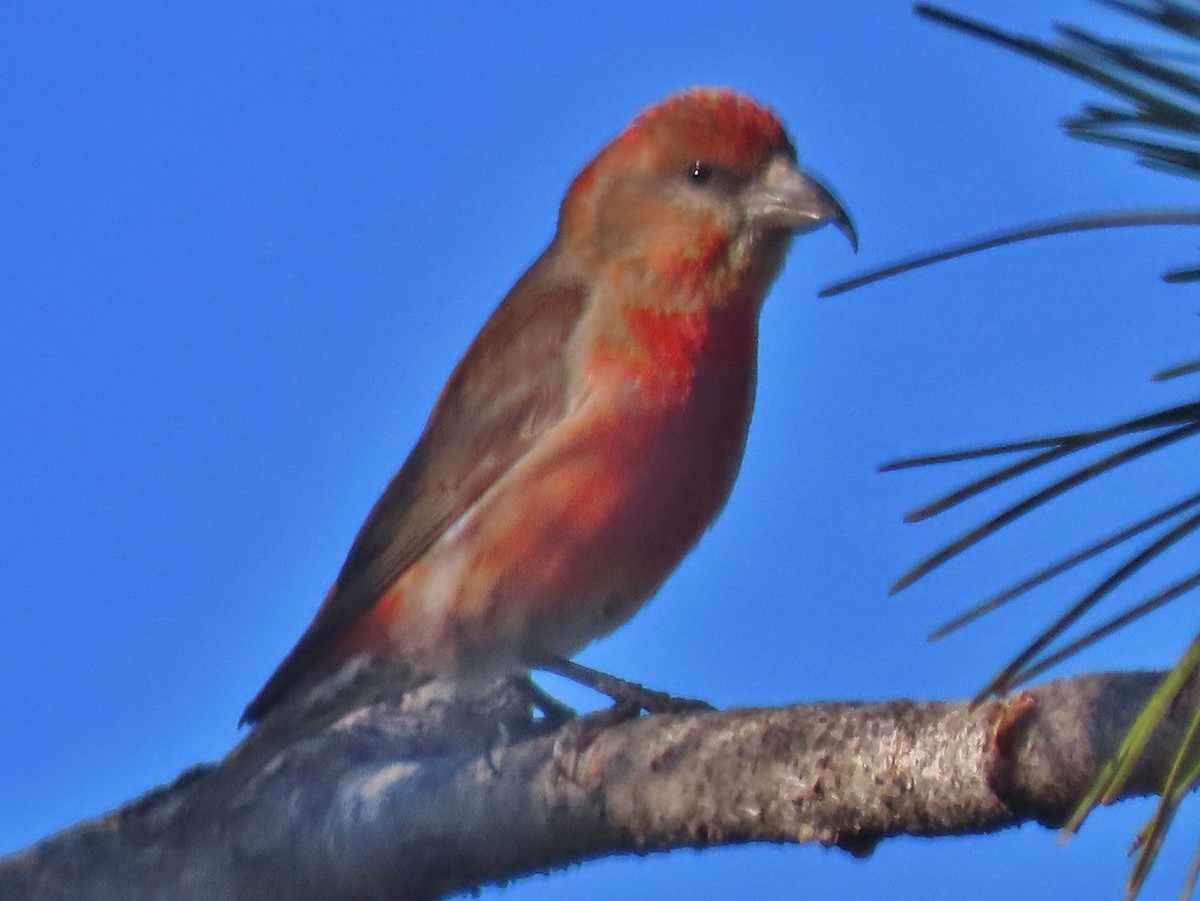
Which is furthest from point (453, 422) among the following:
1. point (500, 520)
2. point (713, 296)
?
point (713, 296)

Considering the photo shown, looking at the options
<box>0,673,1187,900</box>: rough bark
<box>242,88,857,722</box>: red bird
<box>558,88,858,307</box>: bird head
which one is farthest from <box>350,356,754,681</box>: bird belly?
<box>0,673,1187,900</box>: rough bark

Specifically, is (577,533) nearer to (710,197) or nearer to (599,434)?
(599,434)

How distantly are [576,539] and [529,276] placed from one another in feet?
3.33

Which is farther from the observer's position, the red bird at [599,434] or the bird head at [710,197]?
the bird head at [710,197]

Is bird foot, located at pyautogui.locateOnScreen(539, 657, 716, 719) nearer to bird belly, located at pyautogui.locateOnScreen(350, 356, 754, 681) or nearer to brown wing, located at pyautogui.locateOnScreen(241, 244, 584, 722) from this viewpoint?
bird belly, located at pyautogui.locateOnScreen(350, 356, 754, 681)

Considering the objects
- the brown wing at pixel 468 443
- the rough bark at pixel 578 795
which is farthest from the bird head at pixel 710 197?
the rough bark at pixel 578 795

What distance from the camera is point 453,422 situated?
429 cm

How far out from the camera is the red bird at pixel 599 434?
3.75 metres

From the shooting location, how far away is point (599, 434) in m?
3.78

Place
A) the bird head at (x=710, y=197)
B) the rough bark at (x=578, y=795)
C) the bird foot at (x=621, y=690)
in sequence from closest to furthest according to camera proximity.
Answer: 1. the rough bark at (x=578, y=795)
2. the bird foot at (x=621, y=690)
3. the bird head at (x=710, y=197)

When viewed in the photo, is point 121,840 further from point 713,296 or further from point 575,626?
point 713,296

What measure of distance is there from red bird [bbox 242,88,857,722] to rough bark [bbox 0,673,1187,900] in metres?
0.83

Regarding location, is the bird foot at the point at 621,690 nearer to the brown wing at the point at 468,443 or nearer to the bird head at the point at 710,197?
the brown wing at the point at 468,443

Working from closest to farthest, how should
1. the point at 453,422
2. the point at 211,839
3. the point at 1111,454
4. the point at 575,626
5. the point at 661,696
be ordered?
the point at 1111,454, the point at 211,839, the point at 661,696, the point at 575,626, the point at 453,422
